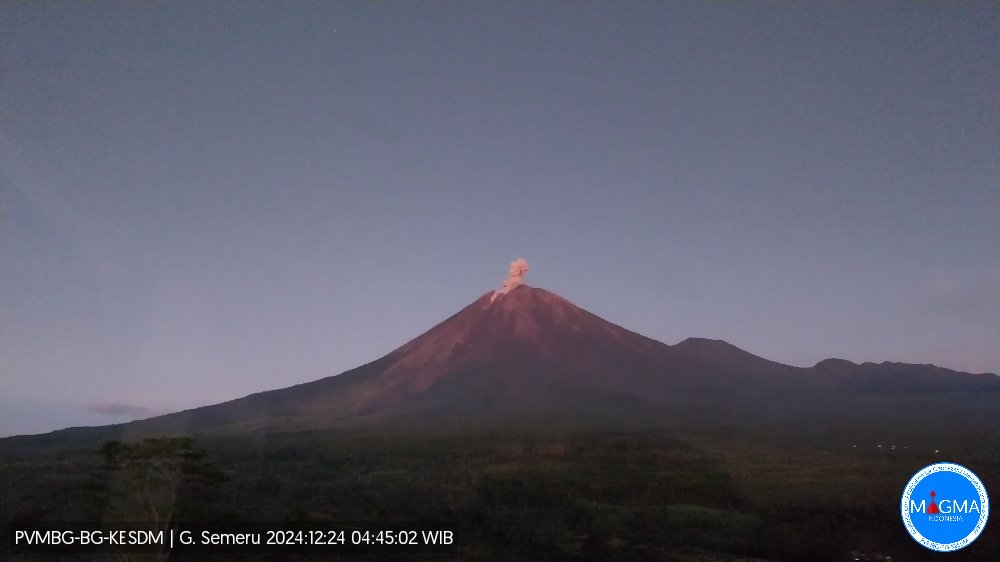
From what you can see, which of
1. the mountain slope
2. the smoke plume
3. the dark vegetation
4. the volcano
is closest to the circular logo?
the dark vegetation

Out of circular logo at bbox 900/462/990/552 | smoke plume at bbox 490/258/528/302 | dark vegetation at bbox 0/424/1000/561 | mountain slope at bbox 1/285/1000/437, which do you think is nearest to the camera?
circular logo at bbox 900/462/990/552

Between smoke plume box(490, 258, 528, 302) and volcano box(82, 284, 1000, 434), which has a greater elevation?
smoke plume box(490, 258, 528, 302)
